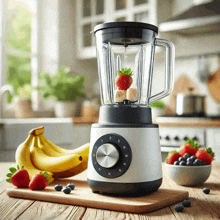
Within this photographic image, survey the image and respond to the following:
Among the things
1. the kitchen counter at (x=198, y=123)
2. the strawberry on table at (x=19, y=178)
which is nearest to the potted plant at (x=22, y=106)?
the kitchen counter at (x=198, y=123)

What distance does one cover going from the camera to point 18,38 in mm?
3395

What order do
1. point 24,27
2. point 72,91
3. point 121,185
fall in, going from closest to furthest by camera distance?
point 121,185 → point 72,91 → point 24,27

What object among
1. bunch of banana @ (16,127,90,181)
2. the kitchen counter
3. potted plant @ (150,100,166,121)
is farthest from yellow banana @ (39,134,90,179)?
potted plant @ (150,100,166,121)

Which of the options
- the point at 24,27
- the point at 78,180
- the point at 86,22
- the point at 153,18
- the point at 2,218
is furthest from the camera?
the point at 24,27

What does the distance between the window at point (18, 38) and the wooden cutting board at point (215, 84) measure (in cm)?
166

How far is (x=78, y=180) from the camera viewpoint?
853mm

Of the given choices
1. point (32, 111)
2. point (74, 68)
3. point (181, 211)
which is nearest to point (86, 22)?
point (74, 68)

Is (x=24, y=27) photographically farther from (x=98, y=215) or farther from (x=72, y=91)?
(x=98, y=215)

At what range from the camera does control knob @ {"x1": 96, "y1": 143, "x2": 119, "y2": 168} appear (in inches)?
26.4

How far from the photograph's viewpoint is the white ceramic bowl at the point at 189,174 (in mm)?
802

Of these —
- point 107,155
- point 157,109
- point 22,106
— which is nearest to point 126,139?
point 107,155

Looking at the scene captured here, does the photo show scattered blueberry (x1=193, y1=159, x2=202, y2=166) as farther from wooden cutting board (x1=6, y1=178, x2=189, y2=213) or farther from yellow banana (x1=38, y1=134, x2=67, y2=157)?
yellow banana (x1=38, y1=134, x2=67, y2=157)

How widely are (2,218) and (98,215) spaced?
167 millimetres

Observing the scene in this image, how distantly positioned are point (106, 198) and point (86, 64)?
2834 mm
